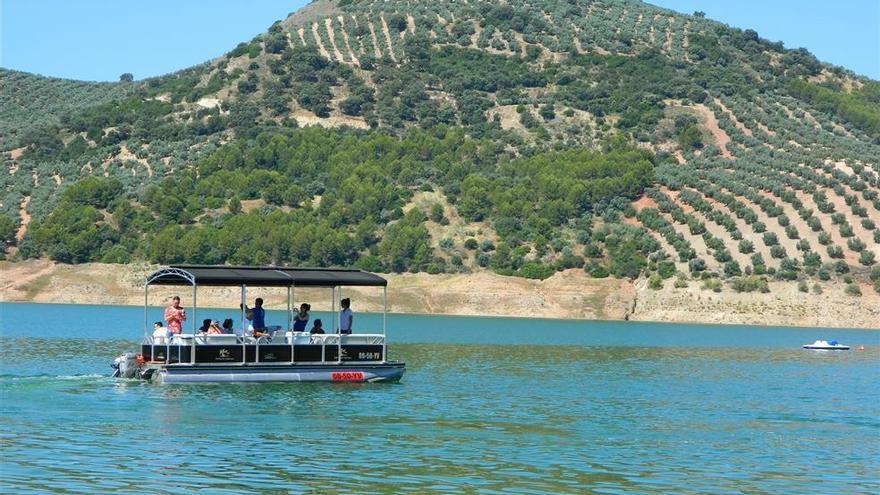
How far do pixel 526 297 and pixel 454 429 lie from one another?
3563 inches

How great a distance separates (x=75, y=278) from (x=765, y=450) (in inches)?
4213

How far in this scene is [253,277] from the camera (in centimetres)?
4744

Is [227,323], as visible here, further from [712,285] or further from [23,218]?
[23,218]

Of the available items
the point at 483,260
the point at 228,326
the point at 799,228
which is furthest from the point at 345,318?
the point at 799,228

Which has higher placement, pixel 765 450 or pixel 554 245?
pixel 554 245

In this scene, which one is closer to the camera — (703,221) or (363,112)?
(703,221)

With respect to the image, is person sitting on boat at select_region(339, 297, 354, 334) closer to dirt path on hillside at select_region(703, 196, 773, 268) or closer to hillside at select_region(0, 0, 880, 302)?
hillside at select_region(0, 0, 880, 302)

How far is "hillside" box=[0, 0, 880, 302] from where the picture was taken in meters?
136

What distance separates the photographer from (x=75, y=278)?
133250 mm

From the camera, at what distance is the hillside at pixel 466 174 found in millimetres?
136000

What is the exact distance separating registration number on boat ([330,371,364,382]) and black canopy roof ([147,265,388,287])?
10.9 ft

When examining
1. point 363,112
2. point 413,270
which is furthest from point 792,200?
point 363,112

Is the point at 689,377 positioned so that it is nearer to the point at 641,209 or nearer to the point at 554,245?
the point at 554,245

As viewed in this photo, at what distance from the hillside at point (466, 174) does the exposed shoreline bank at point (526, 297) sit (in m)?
1.61
